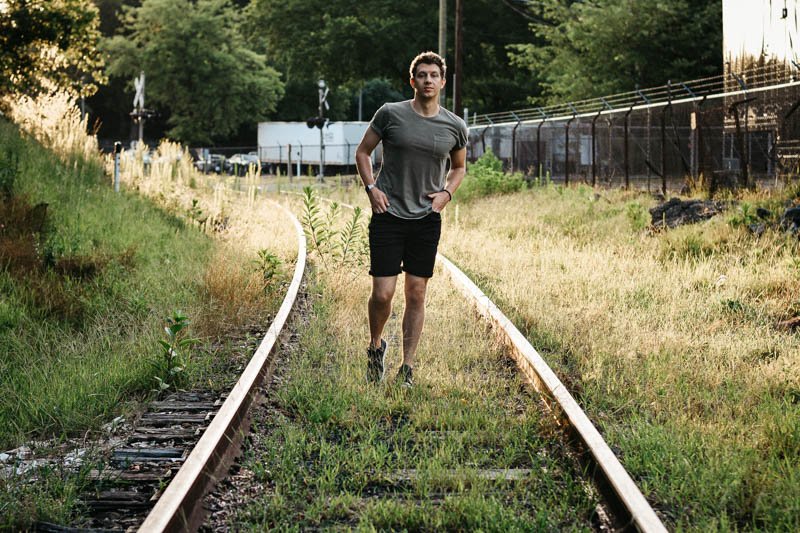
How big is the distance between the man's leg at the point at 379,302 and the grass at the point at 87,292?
100 cm

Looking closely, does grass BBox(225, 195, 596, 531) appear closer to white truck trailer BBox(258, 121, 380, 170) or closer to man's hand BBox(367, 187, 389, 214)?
man's hand BBox(367, 187, 389, 214)

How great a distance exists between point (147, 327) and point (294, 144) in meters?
53.8

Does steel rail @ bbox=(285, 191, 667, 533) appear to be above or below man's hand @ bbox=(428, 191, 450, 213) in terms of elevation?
below

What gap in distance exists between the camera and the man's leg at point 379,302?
5.86 meters

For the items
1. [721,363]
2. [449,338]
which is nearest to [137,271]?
→ [449,338]

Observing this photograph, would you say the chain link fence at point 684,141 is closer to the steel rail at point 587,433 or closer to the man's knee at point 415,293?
the steel rail at point 587,433

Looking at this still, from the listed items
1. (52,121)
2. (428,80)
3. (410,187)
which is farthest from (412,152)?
(52,121)

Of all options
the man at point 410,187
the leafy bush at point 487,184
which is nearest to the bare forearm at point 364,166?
the man at point 410,187

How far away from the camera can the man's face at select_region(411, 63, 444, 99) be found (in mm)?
5438

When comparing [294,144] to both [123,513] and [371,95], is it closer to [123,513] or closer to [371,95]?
[371,95]

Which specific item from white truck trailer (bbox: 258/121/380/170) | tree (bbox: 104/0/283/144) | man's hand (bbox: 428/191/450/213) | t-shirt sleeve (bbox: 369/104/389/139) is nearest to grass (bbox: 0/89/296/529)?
man's hand (bbox: 428/191/450/213)

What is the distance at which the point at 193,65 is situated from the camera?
211ft

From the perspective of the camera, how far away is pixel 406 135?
18.0 ft

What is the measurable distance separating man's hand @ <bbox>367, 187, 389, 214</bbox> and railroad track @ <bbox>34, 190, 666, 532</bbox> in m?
1.21
